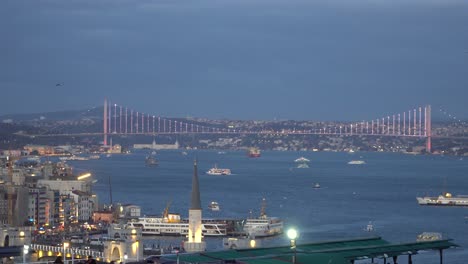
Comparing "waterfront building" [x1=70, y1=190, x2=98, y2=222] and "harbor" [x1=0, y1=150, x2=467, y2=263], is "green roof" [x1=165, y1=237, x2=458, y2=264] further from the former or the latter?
"waterfront building" [x1=70, y1=190, x2=98, y2=222]

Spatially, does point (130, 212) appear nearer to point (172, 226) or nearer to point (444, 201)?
point (172, 226)

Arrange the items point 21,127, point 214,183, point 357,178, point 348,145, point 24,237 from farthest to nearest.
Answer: point 348,145
point 21,127
point 357,178
point 214,183
point 24,237

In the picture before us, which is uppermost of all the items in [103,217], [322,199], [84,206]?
[322,199]

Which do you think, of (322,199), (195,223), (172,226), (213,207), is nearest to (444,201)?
(322,199)

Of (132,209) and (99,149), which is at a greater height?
(99,149)

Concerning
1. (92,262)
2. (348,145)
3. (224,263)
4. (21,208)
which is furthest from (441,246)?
(348,145)

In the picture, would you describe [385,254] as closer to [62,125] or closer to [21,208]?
[21,208]
